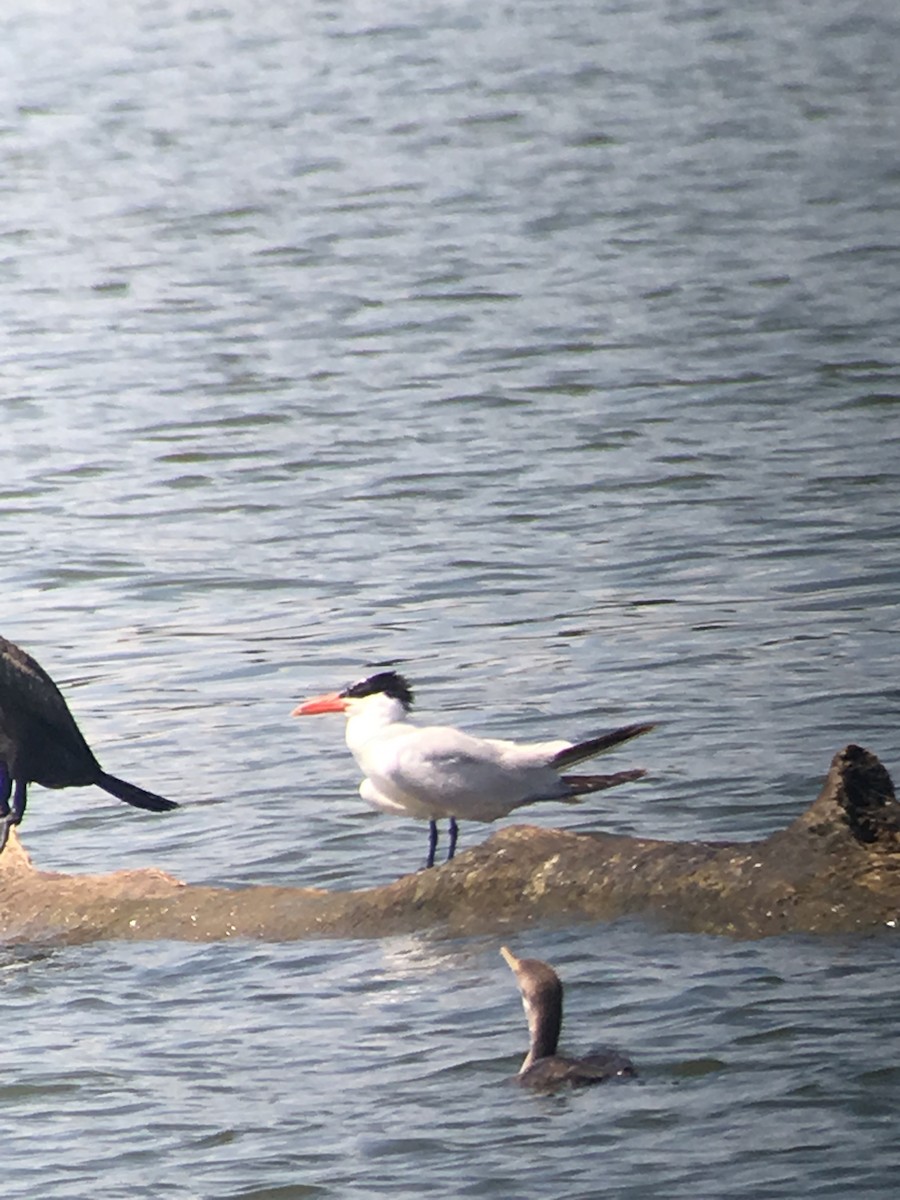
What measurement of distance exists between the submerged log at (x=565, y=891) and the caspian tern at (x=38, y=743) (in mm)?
1004

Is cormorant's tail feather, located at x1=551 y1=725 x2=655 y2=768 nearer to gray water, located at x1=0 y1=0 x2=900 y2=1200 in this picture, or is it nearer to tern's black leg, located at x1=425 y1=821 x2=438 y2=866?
tern's black leg, located at x1=425 y1=821 x2=438 y2=866

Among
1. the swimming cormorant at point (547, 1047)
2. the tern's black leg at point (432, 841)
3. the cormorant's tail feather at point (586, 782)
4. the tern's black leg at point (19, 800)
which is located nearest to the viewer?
the swimming cormorant at point (547, 1047)

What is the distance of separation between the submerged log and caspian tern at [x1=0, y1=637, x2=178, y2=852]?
1004mm

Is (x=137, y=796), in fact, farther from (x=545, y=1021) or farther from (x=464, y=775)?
(x=545, y=1021)

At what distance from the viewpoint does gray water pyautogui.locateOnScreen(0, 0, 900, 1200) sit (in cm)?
731

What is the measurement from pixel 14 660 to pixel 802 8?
2936cm

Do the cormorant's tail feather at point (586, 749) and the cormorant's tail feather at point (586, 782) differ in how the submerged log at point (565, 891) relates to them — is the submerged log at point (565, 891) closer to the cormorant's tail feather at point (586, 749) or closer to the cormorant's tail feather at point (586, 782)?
the cormorant's tail feather at point (586, 749)

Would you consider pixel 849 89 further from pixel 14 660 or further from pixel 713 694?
pixel 14 660

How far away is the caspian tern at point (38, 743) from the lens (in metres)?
9.99

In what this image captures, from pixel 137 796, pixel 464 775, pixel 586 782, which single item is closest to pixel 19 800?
pixel 137 796

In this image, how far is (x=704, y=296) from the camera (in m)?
22.2

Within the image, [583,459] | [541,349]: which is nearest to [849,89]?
[541,349]

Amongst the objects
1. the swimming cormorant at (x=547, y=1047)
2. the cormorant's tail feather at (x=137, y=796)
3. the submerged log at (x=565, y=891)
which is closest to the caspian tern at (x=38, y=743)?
the cormorant's tail feather at (x=137, y=796)

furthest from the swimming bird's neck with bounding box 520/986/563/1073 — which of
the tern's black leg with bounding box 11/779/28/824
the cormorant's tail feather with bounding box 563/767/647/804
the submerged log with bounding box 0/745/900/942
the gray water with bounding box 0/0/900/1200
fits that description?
the tern's black leg with bounding box 11/779/28/824
